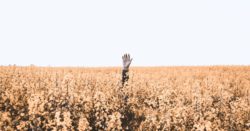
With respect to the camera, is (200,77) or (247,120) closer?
(247,120)

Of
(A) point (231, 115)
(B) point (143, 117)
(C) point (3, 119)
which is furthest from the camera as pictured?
(B) point (143, 117)

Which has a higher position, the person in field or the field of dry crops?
the person in field

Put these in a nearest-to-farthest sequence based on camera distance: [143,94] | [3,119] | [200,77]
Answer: [3,119] < [143,94] < [200,77]

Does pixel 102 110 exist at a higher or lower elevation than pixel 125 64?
lower

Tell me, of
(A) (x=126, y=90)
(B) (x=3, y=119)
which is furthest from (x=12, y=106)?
(A) (x=126, y=90)

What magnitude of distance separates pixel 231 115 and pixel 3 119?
7.31 m

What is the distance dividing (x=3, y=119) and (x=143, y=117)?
6027 mm

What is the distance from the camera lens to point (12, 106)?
999cm

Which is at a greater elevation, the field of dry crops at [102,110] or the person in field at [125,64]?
the person in field at [125,64]

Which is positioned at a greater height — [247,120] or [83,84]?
[83,84]

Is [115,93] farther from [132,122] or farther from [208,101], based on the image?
[208,101]

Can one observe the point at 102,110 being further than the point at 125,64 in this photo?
No

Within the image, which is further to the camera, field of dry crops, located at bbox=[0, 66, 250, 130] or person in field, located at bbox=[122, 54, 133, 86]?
person in field, located at bbox=[122, 54, 133, 86]

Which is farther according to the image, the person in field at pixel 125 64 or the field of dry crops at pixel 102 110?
the person in field at pixel 125 64
